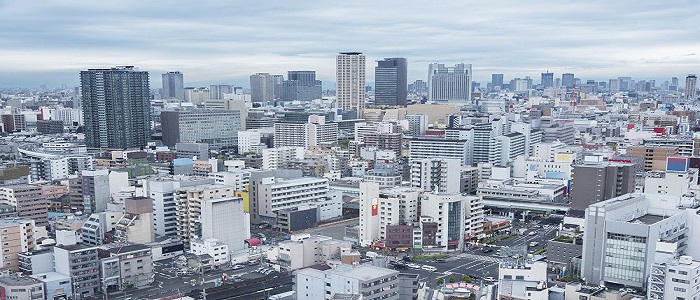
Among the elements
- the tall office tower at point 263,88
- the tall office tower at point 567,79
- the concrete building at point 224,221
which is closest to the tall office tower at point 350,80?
the tall office tower at point 263,88

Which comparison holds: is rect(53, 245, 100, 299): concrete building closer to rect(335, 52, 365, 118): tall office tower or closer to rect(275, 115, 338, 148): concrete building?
rect(275, 115, 338, 148): concrete building

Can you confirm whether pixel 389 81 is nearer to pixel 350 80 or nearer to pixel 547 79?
pixel 350 80

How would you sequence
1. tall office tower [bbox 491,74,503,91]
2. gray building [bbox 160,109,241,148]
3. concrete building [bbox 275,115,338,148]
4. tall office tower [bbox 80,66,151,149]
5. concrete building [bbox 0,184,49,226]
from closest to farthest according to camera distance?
1. concrete building [bbox 0,184,49,226]
2. tall office tower [bbox 80,66,151,149]
3. concrete building [bbox 275,115,338,148]
4. gray building [bbox 160,109,241,148]
5. tall office tower [bbox 491,74,503,91]

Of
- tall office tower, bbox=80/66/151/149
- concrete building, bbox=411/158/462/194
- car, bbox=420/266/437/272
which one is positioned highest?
tall office tower, bbox=80/66/151/149

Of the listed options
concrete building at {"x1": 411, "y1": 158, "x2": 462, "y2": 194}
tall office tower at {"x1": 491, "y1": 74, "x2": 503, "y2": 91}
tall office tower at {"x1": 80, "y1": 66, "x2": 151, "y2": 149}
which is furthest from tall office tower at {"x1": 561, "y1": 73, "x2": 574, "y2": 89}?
concrete building at {"x1": 411, "y1": 158, "x2": 462, "y2": 194}

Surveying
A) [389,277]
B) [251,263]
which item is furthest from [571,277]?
[251,263]

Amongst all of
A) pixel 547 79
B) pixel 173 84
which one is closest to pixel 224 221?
pixel 173 84

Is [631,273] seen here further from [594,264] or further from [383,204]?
[383,204]
